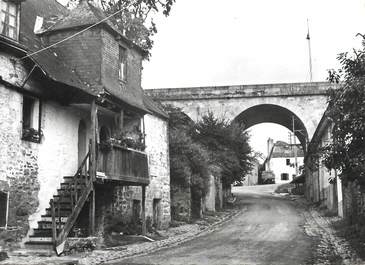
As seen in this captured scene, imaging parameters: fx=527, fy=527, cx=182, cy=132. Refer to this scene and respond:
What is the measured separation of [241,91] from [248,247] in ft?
85.0

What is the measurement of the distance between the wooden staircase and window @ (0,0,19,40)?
4.09 meters

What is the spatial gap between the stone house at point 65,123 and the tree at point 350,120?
7.17 metres

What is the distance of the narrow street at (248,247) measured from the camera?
41.8 feet

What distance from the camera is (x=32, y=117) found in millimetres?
15164

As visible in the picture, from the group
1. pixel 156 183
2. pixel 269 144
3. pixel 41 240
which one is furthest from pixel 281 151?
pixel 41 240

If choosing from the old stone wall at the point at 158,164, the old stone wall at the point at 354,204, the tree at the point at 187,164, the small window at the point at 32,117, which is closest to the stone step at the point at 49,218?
the small window at the point at 32,117

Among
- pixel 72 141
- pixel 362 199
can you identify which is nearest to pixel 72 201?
pixel 72 141

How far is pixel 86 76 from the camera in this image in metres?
17.7

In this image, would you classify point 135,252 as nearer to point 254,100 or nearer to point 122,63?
point 122,63

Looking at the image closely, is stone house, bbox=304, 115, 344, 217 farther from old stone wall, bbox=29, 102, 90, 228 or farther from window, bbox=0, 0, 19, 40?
window, bbox=0, 0, 19, 40

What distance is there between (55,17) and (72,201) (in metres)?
7.72

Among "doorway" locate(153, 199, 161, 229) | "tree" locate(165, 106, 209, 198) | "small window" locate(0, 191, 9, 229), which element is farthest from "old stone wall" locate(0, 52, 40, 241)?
"tree" locate(165, 106, 209, 198)

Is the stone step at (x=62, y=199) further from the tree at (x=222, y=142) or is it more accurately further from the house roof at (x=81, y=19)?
the tree at (x=222, y=142)

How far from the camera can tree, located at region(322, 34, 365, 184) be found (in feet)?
36.9
